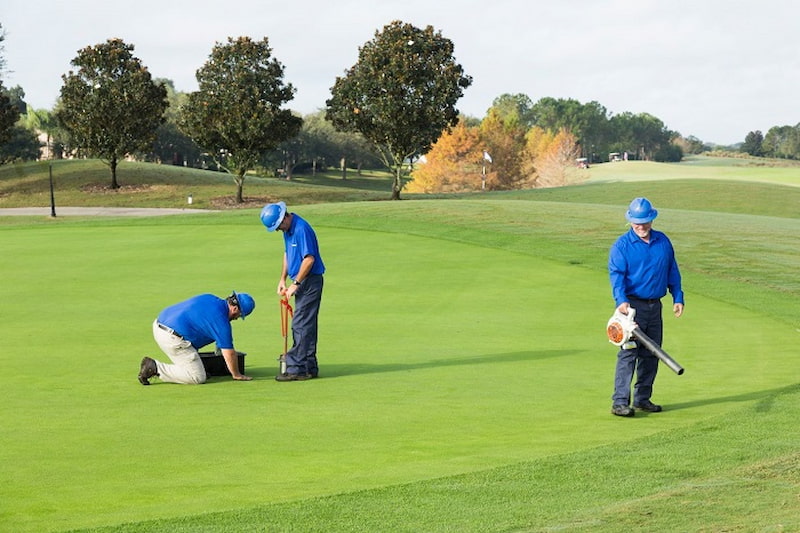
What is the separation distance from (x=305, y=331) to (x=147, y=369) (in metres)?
1.88

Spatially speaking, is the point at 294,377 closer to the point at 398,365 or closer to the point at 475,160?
the point at 398,365

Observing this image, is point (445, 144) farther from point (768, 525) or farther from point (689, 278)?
point (768, 525)

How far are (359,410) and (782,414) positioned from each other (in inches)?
164

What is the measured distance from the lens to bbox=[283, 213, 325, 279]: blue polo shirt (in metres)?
12.7

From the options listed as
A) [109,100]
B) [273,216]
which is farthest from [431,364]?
[109,100]

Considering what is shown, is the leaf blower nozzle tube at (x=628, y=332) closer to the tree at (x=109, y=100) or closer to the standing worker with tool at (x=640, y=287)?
the standing worker with tool at (x=640, y=287)

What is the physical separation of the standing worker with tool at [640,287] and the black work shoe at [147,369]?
519cm

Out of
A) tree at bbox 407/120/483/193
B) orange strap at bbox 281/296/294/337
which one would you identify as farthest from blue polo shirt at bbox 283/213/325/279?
tree at bbox 407/120/483/193

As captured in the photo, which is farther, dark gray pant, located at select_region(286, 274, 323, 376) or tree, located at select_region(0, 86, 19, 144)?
tree, located at select_region(0, 86, 19, 144)

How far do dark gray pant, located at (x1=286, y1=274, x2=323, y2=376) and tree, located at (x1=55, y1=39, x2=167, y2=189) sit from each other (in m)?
64.5

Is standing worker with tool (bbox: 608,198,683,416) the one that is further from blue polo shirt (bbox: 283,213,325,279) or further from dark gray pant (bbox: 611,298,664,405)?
blue polo shirt (bbox: 283,213,325,279)

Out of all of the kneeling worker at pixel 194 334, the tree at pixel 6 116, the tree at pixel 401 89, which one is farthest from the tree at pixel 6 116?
the kneeling worker at pixel 194 334

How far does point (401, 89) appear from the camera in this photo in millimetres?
70312

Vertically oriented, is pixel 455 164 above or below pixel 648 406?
below
